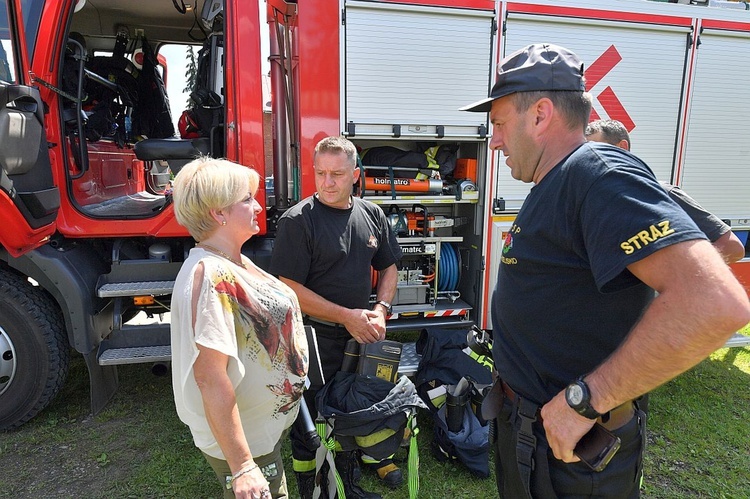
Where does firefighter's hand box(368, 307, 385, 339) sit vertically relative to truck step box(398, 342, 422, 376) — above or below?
above

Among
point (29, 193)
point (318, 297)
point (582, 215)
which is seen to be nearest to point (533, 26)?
point (318, 297)

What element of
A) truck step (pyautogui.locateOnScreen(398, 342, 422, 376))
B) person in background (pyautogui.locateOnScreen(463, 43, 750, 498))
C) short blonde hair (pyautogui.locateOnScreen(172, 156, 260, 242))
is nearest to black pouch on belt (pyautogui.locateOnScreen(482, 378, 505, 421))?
person in background (pyautogui.locateOnScreen(463, 43, 750, 498))

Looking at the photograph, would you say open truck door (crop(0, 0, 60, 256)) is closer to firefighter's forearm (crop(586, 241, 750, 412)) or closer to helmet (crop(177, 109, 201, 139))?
helmet (crop(177, 109, 201, 139))

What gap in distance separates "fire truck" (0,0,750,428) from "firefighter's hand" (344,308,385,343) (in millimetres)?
964

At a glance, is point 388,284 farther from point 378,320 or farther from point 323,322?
point 323,322

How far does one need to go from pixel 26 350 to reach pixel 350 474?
217cm

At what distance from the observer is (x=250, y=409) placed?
4.79 feet

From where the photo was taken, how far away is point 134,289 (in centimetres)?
295

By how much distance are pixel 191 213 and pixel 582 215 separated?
3.52ft

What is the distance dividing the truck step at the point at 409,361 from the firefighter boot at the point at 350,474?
80 centimetres

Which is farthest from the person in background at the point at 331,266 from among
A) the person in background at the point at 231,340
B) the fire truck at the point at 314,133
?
the person in background at the point at 231,340

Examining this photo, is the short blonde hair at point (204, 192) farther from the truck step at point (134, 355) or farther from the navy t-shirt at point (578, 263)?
the truck step at point (134, 355)

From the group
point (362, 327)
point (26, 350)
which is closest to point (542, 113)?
point (362, 327)

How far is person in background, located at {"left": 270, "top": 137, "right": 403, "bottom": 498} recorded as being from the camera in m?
2.35
